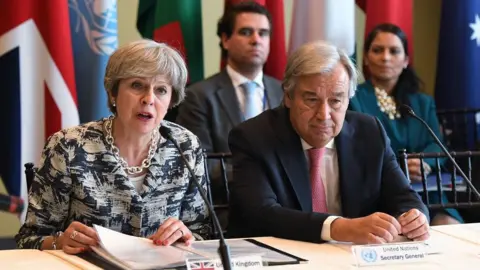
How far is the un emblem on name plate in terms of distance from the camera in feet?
5.64

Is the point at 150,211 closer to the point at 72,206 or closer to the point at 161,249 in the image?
the point at 72,206

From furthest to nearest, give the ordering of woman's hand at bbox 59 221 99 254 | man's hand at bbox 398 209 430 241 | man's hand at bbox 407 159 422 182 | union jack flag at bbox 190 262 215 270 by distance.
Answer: man's hand at bbox 407 159 422 182
man's hand at bbox 398 209 430 241
woman's hand at bbox 59 221 99 254
union jack flag at bbox 190 262 215 270

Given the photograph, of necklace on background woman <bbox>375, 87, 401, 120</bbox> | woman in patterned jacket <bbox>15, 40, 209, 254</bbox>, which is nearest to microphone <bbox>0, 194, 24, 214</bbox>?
woman in patterned jacket <bbox>15, 40, 209, 254</bbox>

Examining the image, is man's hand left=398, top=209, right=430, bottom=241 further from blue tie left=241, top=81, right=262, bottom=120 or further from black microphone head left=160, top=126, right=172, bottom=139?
blue tie left=241, top=81, right=262, bottom=120

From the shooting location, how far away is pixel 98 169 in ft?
7.13

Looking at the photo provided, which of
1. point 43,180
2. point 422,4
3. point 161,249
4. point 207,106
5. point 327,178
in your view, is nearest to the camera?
point 161,249

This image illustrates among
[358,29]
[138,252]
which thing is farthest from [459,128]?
[138,252]

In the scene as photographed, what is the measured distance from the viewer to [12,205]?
3.64 ft

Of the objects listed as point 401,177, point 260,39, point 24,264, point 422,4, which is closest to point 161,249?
point 24,264

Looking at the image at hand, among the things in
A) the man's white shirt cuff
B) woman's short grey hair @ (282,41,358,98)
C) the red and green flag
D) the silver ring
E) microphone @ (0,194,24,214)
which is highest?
the red and green flag

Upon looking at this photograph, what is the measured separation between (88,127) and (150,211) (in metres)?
0.32

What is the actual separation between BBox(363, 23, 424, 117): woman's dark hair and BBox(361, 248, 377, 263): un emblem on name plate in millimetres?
2177

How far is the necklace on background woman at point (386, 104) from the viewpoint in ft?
12.4

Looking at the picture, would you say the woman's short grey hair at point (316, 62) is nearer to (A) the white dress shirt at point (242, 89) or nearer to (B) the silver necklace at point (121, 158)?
(B) the silver necklace at point (121, 158)
